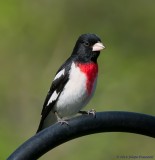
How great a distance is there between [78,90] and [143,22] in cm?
250

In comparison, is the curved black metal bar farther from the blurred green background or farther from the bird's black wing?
the blurred green background

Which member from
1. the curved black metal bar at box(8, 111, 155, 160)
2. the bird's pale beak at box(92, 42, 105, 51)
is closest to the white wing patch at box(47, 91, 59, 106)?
the bird's pale beak at box(92, 42, 105, 51)

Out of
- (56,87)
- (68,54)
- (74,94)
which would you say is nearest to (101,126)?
(74,94)

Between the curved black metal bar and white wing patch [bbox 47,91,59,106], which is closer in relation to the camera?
the curved black metal bar

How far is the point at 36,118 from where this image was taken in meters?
5.71

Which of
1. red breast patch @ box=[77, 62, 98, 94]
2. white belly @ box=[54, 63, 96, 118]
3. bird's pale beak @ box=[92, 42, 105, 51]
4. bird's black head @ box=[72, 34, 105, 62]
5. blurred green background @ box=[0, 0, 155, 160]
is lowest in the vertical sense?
white belly @ box=[54, 63, 96, 118]

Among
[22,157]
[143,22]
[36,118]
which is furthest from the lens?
[143,22]

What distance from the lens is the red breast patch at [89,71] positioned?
4188 millimetres

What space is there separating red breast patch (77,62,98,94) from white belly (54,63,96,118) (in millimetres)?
20

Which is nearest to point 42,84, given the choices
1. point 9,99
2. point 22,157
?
point 9,99

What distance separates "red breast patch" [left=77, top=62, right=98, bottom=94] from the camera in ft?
13.7

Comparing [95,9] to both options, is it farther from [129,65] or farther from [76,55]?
[76,55]

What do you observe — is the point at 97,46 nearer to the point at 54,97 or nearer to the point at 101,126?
the point at 54,97

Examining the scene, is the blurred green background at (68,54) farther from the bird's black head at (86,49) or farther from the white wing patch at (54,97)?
the bird's black head at (86,49)
